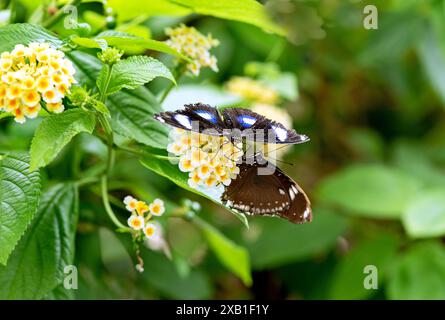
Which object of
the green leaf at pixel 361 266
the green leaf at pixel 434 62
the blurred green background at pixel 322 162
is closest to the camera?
the blurred green background at pixel 322 162

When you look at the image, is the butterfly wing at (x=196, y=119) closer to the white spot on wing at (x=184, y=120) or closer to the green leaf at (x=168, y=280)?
the white spot on wing at (x=184, y=120)

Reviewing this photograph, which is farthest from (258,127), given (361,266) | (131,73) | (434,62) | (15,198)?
(434,62)

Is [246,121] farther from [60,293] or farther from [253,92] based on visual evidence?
[253,92]

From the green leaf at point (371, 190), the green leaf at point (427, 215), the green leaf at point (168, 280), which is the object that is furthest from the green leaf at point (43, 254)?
the green leaf at point (371, 190)

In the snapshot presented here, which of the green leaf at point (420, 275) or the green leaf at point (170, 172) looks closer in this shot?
the green leaf at point (170, 172)

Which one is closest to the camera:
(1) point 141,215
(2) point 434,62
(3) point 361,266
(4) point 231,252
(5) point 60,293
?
(1) point 141,215

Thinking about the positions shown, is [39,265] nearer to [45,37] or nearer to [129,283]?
[45,37]

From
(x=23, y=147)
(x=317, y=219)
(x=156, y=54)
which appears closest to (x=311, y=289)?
(x=317, y=219)
